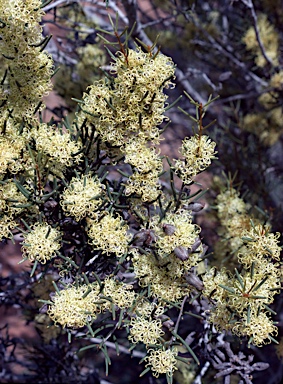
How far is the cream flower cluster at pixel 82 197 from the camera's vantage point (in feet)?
2.66

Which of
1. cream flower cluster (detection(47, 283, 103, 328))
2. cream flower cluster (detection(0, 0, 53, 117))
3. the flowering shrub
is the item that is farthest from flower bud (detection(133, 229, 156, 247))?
cream flower cluster (detection(0, 0, 53, 117))

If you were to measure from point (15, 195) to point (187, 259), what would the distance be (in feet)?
1.07

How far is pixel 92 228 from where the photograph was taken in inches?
32.8

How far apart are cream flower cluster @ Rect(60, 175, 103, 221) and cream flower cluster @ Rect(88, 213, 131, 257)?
0.02 m

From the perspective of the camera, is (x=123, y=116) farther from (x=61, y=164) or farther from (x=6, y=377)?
(x=6, y=377)

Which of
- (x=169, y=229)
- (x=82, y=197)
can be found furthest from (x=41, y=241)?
(x=169, y=229)

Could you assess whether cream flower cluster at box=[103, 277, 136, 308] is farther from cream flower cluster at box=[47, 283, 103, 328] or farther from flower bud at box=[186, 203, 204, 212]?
flower bud at box=[186, 203, 204, 212]

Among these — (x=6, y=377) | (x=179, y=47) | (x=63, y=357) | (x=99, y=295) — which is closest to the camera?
(x=99, y=295)

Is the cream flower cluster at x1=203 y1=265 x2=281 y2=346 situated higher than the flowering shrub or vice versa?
the flowering shrub

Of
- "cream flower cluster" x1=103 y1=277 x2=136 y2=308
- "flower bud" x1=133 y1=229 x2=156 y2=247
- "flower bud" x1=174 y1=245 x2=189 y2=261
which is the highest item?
"flower bud" x1=133 y1=229 x2=156 y2=247

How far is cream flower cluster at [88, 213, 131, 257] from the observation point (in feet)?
2.72

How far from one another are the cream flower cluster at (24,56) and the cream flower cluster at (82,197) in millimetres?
173

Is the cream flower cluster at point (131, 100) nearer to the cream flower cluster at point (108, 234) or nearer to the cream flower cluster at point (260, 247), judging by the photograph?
the cream flower cluster at point (108, 234)

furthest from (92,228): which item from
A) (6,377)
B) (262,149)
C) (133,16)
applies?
(262,149)
